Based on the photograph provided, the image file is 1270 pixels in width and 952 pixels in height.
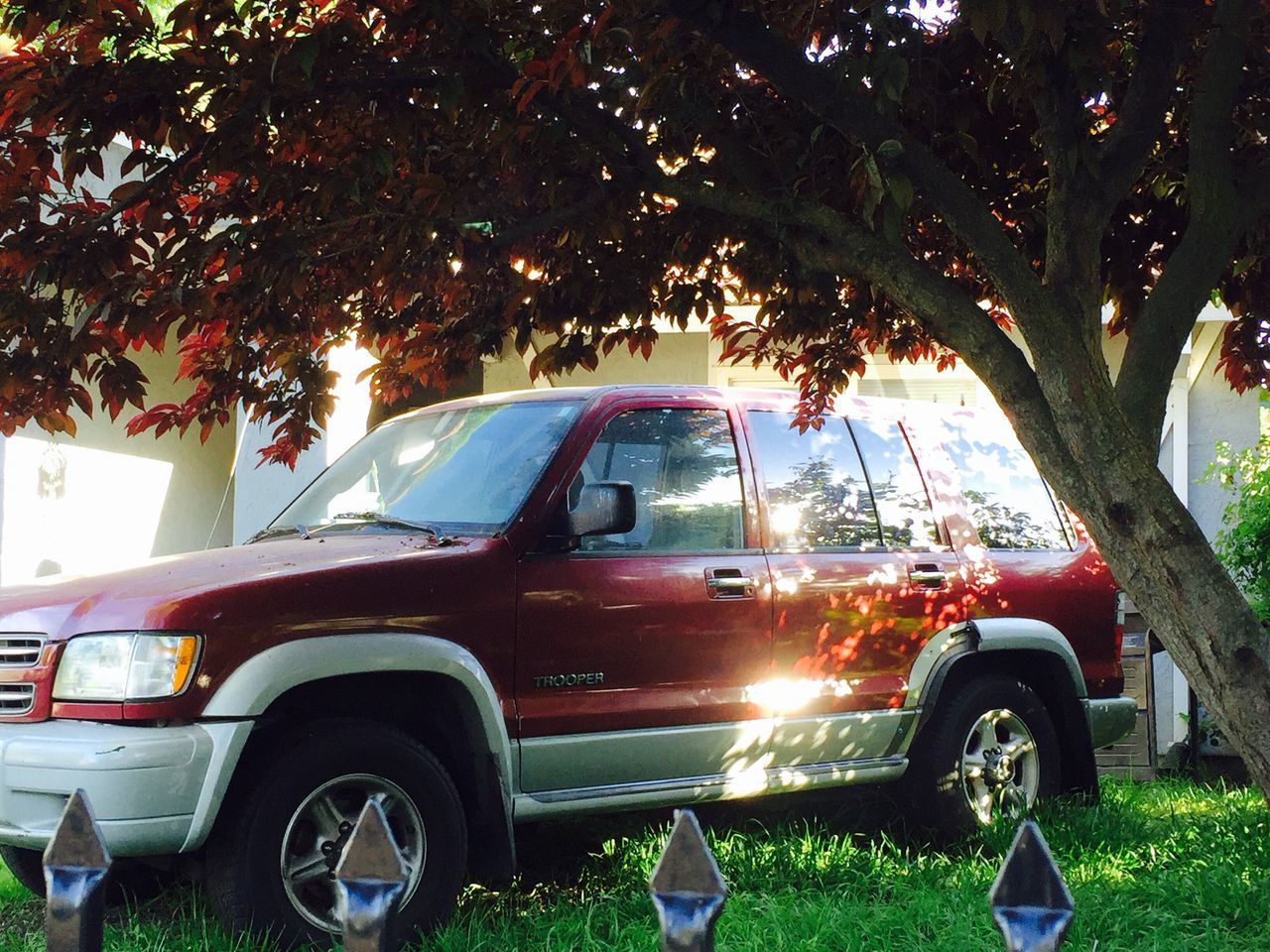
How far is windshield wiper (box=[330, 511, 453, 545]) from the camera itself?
5176mm

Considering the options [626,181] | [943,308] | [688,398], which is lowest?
[688,398]

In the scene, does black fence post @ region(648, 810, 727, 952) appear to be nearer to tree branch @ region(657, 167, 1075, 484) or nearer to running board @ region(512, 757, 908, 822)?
tree branch @ region(657, 167, 1075, 484)

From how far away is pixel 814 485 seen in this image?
20.4 feet

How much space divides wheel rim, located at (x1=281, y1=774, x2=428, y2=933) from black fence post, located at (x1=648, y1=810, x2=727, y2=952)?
2.68m

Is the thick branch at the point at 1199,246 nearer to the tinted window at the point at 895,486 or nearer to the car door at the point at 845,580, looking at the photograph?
the car door at the point at 845,580

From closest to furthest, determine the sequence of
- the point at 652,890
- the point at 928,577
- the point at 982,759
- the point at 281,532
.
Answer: the point at 652,890 → the point at 281,532 → the point at 928,577 → the point at 982,759

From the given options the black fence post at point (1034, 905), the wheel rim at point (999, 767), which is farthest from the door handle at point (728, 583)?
the black fence post at point (1034, 905)

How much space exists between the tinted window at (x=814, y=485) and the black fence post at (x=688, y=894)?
4.11 meters

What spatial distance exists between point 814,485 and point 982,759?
1.45 m

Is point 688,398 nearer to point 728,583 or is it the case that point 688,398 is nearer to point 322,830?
point 728,583

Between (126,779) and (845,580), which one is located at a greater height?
(845,580)

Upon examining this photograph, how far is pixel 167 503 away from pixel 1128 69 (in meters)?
8.12

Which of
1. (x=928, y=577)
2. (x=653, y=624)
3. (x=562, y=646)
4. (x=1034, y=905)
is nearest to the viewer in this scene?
(x=1034, y=905)

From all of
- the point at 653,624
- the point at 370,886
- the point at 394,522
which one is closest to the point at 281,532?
the point at 394,522
